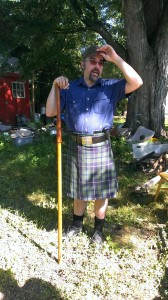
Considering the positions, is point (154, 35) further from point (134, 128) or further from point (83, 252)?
point (83, 252)

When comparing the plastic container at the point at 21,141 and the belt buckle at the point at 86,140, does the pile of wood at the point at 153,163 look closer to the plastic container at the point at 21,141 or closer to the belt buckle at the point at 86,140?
the belt buckle at the point at 86,140

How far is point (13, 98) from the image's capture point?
18.3 metres

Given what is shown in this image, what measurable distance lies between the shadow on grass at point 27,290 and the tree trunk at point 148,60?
6716mm

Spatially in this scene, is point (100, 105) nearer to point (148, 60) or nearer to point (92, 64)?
point (92, 64)

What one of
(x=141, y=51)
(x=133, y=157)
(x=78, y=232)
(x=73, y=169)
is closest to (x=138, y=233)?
(x=78, y=232)

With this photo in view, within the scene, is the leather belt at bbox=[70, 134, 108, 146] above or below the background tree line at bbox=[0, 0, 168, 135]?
below

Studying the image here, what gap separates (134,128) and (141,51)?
2142mm

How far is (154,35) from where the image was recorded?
29.8ft

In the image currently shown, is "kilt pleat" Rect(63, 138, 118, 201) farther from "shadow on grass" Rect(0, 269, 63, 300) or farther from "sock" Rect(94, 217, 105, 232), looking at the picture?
"shadow on grass" Rect(0, 269, 63, 300)

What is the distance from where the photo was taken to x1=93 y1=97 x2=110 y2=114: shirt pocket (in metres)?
3.27

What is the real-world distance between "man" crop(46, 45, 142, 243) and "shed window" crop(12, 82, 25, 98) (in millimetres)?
15718

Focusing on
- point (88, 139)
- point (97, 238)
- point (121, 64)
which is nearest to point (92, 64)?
point (121, 64)

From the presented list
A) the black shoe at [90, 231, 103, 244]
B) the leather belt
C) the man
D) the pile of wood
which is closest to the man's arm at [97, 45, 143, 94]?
the man

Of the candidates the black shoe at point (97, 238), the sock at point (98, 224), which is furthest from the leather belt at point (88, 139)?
the black shoe at point (97, 238)
